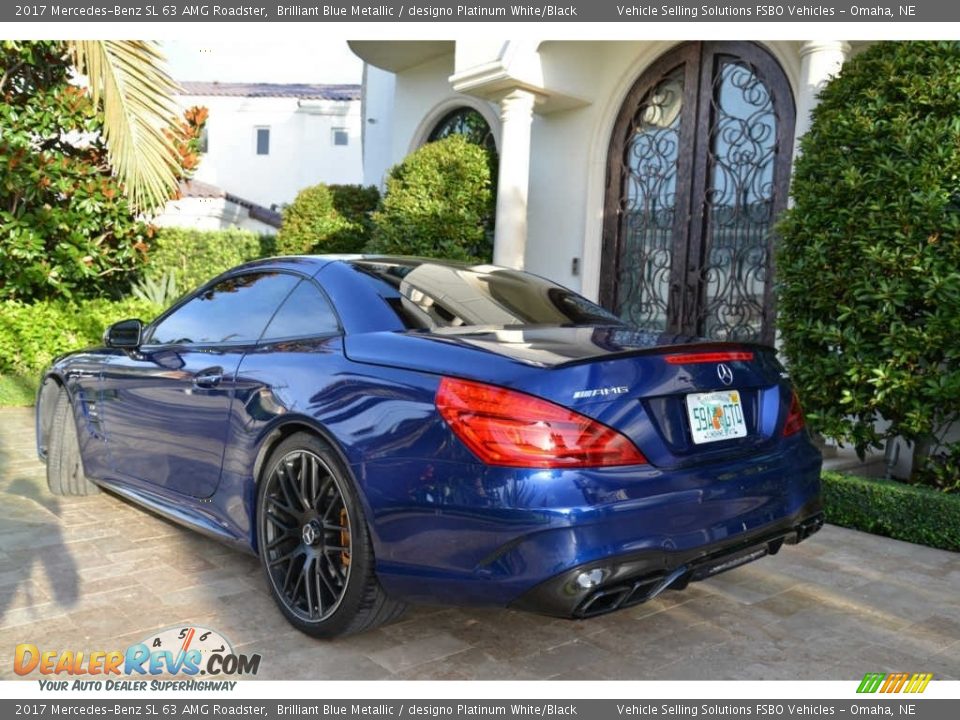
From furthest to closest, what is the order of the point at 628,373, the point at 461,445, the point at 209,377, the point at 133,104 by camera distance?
the point at 133,104, the point at 209,377, the point at 628,373, the point at 461,445

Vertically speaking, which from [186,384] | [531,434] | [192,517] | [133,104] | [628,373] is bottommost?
[192,517]

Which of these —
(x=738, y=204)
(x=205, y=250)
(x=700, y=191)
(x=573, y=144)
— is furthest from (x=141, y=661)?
(x=205, y=250)

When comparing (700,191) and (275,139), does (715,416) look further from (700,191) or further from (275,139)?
(275,139)

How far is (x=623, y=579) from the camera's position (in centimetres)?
240

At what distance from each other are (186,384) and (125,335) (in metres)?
0.87

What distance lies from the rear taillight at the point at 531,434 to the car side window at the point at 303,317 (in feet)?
2.93

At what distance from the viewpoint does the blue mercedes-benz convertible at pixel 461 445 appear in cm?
240

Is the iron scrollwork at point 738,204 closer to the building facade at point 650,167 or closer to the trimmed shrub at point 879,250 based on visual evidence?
the building facade at point 650,167

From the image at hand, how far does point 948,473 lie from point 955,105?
2159 mm

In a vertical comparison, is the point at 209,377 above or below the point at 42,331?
above

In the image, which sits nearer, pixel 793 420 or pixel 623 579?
pixel 623 579

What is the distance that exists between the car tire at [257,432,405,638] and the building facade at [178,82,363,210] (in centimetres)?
3528

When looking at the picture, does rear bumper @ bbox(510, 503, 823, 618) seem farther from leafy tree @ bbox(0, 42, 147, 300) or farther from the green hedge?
leafy tree @ bbox(0, 42, 147, 300)

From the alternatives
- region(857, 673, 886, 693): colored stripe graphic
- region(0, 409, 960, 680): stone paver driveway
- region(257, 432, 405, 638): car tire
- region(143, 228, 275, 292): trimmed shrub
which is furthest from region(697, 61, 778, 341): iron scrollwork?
region(143, 228, 275, 292): trimmed shrub
